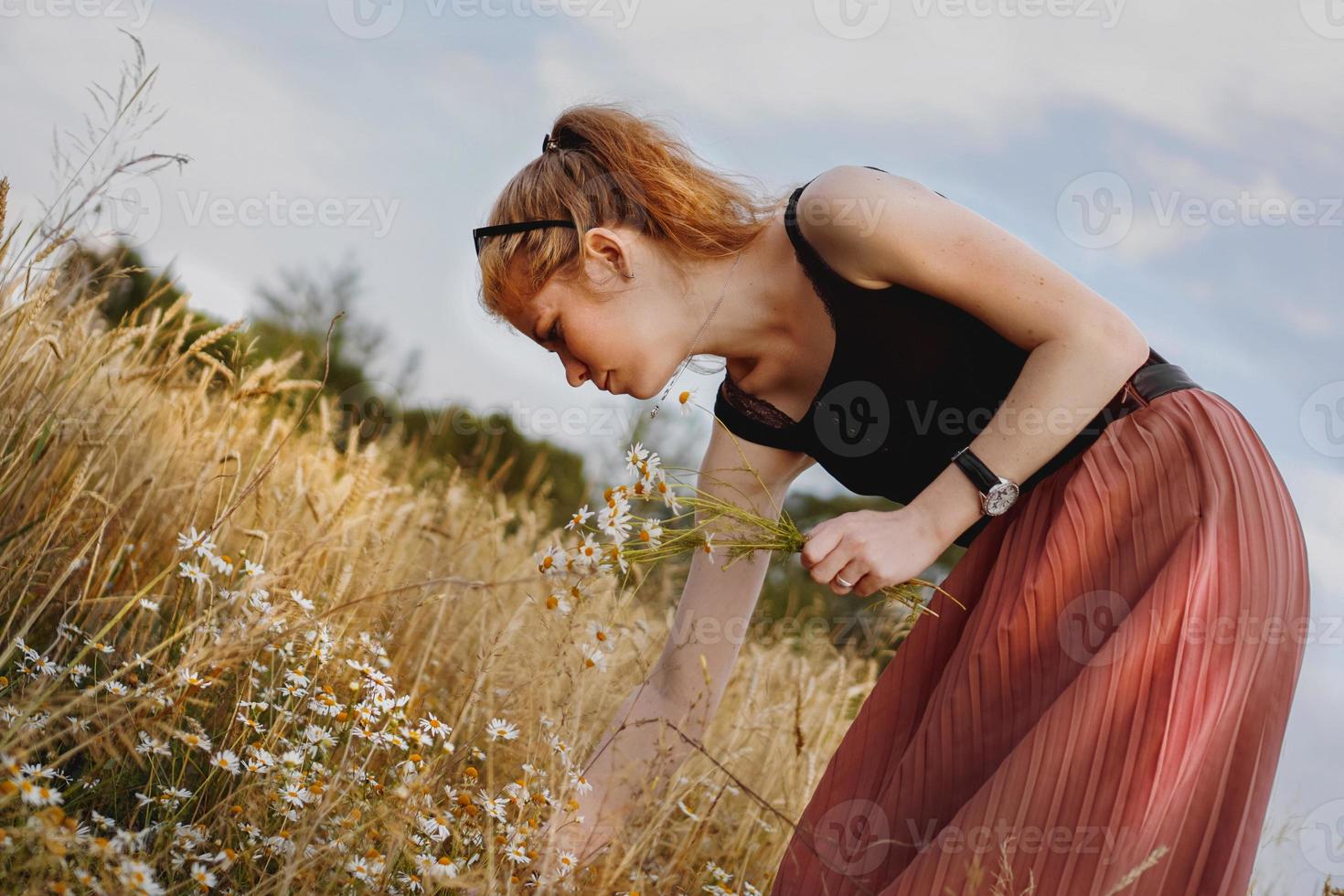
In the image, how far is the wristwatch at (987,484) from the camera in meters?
2.06

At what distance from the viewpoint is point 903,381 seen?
236 cm

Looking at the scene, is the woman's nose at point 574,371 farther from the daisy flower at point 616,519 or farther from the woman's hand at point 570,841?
the woman's hand at point 570,841

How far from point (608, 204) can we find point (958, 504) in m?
1.12

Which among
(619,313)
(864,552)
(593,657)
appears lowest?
(593,657)

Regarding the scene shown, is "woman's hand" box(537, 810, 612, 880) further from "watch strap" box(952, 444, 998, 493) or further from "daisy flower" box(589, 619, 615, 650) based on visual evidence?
"watch strap" box(952, 444, 998, 493)

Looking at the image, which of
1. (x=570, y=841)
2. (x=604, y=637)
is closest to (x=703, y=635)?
(x=604, y=637)

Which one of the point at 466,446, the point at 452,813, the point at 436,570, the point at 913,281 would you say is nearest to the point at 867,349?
the point at 913,281

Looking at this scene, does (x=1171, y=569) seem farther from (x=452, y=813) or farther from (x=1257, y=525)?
(x=452, y=813)

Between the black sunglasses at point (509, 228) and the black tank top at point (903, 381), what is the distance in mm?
557

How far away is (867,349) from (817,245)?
0.86 feet

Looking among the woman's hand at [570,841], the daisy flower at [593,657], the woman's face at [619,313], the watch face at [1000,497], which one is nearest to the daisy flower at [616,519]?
the daisy flower at [593,657]

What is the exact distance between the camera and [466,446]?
10.3 m
